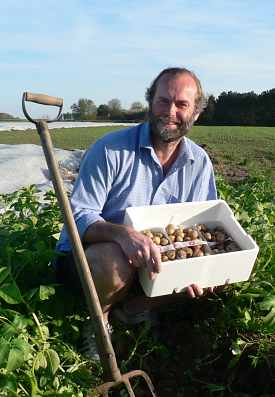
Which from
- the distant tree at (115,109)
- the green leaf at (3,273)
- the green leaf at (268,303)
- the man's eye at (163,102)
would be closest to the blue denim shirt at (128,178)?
the man's eye at (163,102)

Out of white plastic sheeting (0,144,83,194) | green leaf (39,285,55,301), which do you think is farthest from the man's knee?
white plastic sheeting (0,144,83,194)

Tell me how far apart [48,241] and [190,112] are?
0.97 m

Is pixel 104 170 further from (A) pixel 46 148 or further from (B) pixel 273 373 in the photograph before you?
(B) pixel 273 373

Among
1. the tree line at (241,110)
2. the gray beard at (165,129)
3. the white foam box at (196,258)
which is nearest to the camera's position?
the white foam box at (196,258)

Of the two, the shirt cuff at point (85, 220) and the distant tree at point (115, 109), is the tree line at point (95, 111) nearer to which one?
the distant tree at point (115, 109)

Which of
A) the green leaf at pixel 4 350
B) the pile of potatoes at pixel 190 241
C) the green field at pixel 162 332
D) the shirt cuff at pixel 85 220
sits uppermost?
the shirt cuff at pixel 85 220

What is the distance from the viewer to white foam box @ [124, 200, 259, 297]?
210 centimetres

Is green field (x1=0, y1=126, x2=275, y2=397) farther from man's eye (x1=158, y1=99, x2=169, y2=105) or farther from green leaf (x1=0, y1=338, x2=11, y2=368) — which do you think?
man's eye (x1=158, y1=99, x2=169, y2=105)

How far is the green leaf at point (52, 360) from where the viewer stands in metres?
1.86

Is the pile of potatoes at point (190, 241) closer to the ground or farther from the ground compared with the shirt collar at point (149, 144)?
closer to the ground

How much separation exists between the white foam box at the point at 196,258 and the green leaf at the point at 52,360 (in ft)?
1.57

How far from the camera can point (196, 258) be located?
2059 millimetres

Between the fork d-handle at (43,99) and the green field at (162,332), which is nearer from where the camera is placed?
the fork d-handle at (43,99)

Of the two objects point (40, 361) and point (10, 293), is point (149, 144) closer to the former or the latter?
point (10, 293)
